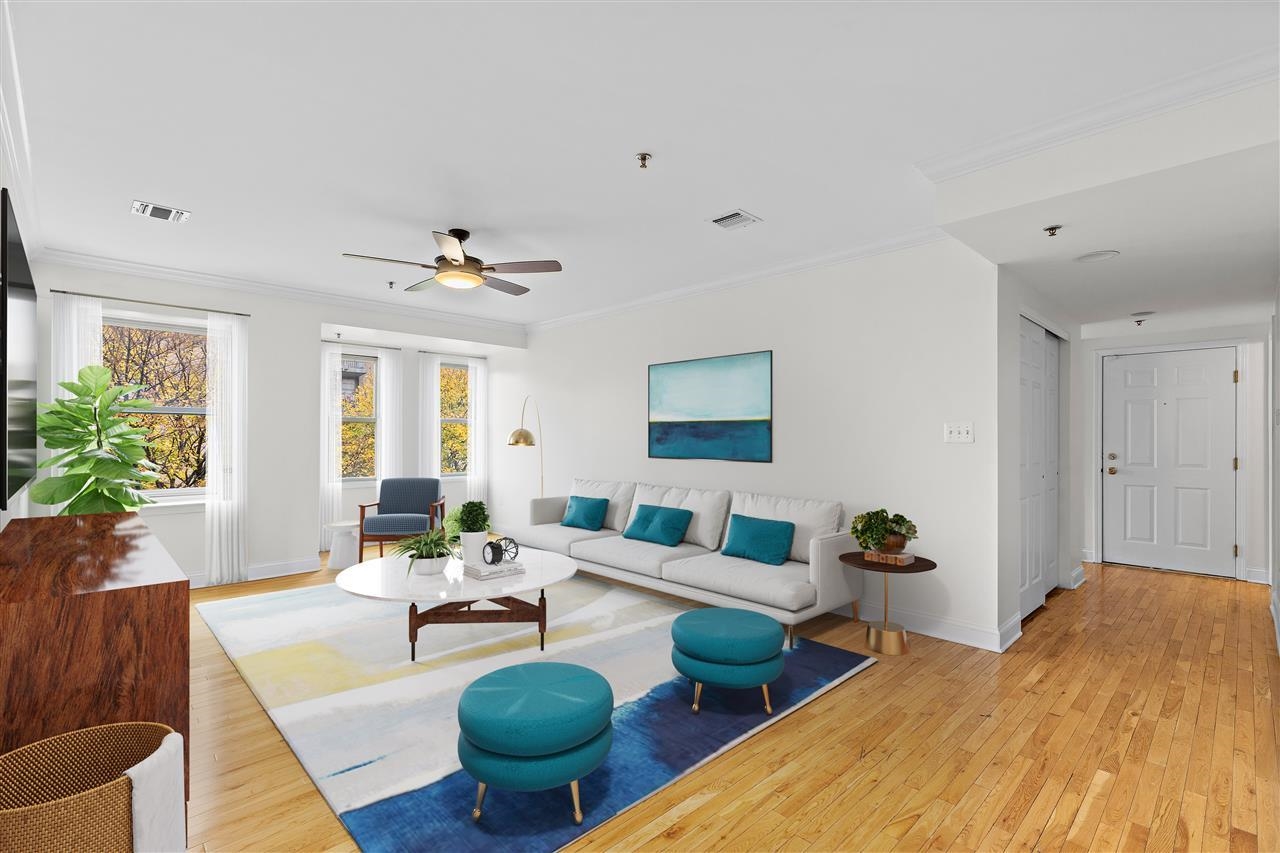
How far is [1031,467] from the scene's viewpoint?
4379 millimetres

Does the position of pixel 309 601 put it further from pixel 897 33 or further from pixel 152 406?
pixel 897 33

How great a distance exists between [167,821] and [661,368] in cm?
485

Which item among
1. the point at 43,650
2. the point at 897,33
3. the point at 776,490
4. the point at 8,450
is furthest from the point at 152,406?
the point at 897,33

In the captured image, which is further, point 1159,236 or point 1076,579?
point 1076,579

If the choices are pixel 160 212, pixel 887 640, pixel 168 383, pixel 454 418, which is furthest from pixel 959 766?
pixel 454 418

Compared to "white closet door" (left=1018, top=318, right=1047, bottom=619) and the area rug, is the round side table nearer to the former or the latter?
the area rug

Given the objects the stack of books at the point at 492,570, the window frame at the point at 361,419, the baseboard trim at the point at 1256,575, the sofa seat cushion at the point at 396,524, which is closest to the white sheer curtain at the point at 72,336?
the window frame at the point at 361,419

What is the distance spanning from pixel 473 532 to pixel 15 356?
2.31 metres

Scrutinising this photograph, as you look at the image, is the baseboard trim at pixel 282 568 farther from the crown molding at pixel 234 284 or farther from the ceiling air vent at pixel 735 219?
the ceiling air vent at pixel 735 219

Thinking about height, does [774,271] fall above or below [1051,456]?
above

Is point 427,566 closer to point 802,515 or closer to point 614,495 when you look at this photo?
point 614,495

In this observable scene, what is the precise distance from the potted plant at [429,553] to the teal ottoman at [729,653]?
1.61 m

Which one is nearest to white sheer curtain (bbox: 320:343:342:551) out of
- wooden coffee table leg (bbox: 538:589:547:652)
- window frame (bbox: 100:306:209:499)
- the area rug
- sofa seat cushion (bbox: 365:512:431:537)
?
window frame (bbox: 100:306:209:499)

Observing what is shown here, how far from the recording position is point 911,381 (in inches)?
162
